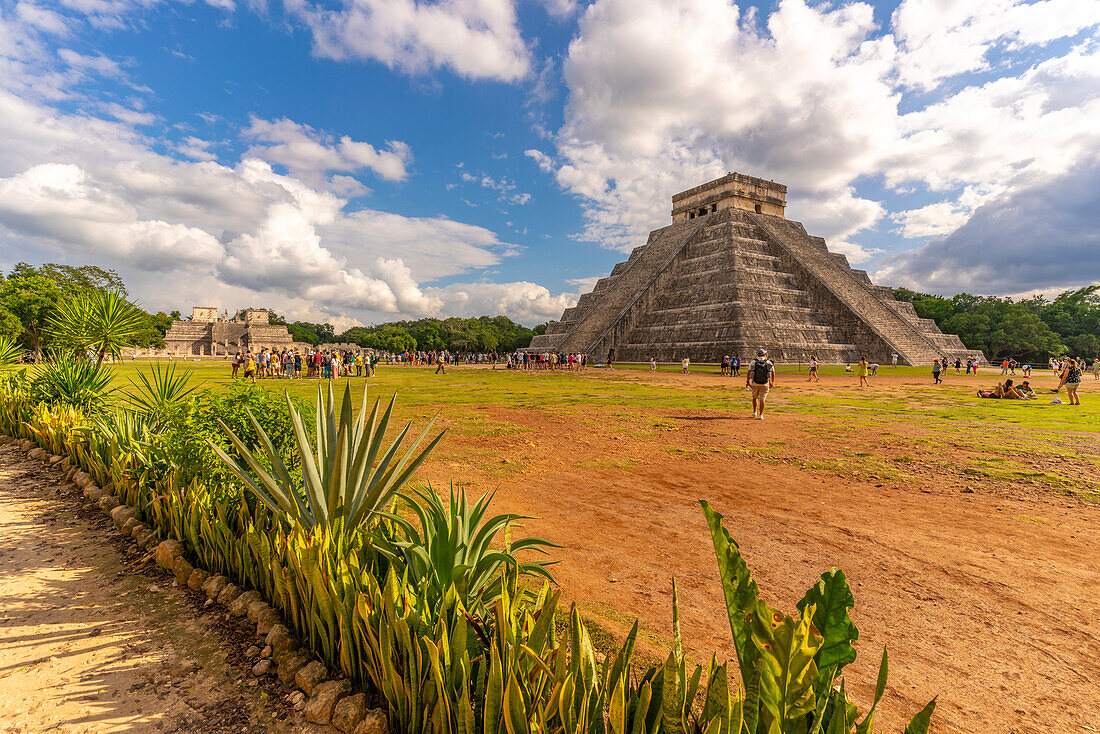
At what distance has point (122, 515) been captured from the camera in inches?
167

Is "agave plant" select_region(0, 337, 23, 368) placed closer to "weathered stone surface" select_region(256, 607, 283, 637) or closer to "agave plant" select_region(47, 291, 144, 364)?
"agave plant" select_region(47, 291, 144, 364)

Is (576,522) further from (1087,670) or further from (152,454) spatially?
(152,454)

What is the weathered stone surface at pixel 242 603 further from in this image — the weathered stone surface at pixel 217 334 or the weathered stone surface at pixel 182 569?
the weathered stone surface at pixel 217 334

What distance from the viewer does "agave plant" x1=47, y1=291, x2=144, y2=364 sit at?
8.14m

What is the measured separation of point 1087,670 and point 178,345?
99511 mm

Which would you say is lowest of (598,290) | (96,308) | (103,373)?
(103,373)

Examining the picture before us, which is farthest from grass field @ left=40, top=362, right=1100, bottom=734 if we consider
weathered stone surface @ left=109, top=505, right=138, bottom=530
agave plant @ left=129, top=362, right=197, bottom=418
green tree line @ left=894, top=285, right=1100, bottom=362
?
green tree line @ left=894, top=285, right=1100, bottom=362

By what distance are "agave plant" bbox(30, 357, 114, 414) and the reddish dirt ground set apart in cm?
644

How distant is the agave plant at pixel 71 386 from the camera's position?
7.58m

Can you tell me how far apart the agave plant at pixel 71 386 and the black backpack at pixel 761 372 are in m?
12.5

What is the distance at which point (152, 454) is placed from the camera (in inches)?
174

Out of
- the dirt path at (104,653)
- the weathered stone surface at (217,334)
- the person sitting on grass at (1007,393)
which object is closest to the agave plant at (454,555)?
the dirt path at (104,653)

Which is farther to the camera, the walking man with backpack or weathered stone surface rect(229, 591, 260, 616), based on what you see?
the walking man with backpack

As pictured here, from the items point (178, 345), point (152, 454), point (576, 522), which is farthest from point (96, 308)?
point (178, 345)
